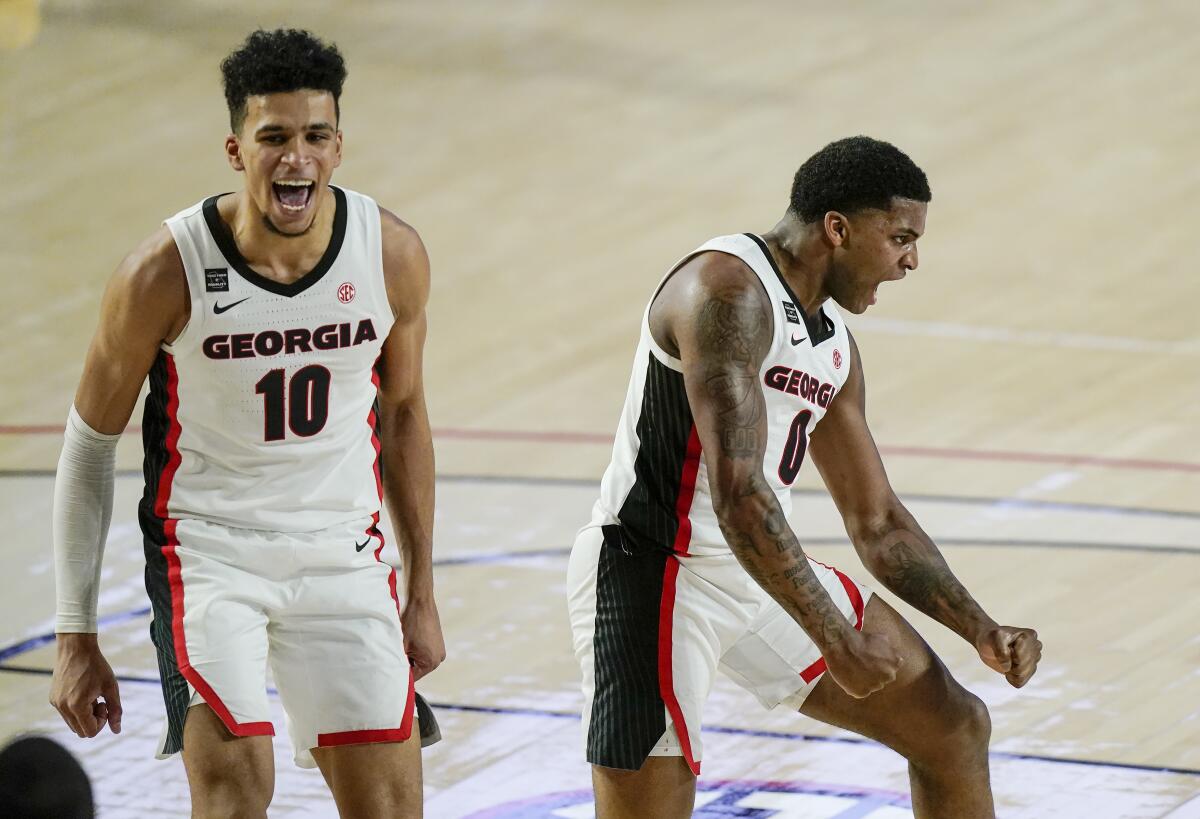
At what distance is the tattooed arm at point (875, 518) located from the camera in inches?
183

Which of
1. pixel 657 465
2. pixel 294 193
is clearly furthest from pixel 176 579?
pixel 657 465

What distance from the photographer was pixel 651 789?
4.36 m

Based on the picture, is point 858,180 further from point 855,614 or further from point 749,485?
point 855,614

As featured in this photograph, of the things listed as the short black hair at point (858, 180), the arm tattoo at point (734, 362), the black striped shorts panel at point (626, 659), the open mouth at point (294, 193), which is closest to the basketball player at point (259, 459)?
the open mouth at point (294, 193)

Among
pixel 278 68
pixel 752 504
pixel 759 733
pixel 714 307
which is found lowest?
pixel 759 733

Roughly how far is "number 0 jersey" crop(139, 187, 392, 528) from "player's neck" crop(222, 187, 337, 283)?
0.02 m

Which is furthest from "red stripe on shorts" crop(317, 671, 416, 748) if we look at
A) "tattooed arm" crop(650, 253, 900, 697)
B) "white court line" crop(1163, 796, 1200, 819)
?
"white court line" crop(1163, 796, 1200, 819)

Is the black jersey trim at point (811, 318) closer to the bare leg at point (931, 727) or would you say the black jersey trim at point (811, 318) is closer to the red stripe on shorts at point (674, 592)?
the red stripe on shorts at point (674, 592)

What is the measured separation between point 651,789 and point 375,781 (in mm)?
632

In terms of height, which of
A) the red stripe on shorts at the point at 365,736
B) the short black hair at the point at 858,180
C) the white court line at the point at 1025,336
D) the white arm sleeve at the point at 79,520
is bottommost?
the red stripe on shorts at the point at 365,736

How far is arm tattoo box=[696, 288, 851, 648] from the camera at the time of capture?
4.14 m

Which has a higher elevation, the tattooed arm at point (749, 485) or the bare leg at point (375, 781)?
the tattooed arm at point (749, 485)

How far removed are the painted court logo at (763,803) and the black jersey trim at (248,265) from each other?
194 centimetres

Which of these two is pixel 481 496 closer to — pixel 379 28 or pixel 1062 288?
pixel 1062 288
